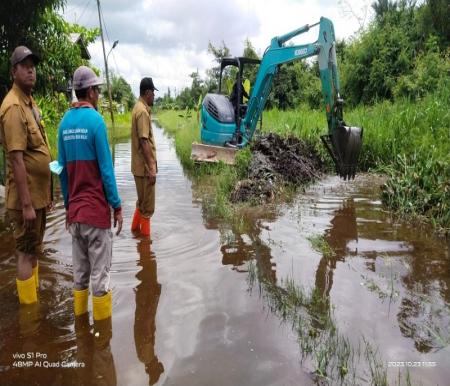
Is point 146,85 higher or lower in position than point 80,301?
higher

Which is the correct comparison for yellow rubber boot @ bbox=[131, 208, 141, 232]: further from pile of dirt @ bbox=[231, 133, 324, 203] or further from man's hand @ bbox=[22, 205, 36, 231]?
man's hand @ bbox=[22, 205, 36, 231]

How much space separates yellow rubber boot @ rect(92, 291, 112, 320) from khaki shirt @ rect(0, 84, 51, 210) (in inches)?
36.0

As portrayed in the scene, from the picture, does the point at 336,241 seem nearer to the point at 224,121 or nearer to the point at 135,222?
the point at 135,222

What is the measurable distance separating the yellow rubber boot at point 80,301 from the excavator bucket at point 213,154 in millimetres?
5872

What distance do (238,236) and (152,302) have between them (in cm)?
198

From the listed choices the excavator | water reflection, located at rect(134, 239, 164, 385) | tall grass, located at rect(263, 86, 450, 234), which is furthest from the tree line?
water reflection, located at rect(134, 239, 164, 385)

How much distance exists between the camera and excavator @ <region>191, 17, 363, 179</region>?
6777 millimetres

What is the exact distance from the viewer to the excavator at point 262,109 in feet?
22.2

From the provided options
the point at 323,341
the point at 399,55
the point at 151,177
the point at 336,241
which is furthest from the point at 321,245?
the point at 399,55

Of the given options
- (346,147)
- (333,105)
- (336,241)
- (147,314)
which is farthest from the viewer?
(333,105)

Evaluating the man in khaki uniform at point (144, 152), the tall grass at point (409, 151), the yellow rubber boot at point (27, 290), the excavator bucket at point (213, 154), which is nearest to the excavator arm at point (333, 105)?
the tall grass at point (409, 151)

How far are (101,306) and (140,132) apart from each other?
2409 mm

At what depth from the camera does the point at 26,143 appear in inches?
126

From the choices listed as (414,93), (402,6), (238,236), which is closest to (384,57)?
(414,93)
